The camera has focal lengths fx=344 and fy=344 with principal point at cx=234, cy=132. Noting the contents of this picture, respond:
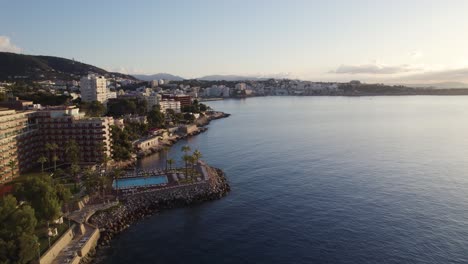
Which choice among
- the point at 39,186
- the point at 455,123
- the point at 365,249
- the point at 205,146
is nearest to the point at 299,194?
the point at 365,249

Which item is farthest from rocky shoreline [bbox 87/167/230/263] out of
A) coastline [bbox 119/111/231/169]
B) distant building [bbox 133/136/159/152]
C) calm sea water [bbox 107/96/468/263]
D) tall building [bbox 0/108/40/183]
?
distant building [bbox 133/136/159/152]

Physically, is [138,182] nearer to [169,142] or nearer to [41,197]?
[41,197]

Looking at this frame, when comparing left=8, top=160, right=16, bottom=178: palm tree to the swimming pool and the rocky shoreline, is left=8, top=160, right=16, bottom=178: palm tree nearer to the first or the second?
the swimming pool

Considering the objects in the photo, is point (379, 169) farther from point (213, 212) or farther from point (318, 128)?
point (318, 128)

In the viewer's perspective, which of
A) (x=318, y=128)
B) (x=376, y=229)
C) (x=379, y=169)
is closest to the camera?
(x=376, y=229)

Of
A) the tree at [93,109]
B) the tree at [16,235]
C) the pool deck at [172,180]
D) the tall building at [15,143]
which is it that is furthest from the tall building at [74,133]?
the tree at [93,109]

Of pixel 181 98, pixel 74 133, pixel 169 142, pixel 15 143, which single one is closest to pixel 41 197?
pixel 15 143

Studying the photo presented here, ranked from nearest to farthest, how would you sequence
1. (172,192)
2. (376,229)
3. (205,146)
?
(376,229), (172,192), (205,146)
